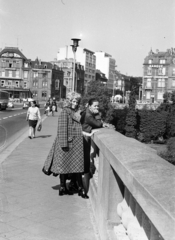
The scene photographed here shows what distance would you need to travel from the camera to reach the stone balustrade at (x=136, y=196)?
1781mm

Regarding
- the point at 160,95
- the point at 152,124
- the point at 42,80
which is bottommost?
the point at 152,124

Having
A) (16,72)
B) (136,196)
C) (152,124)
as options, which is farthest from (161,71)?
(136,196)

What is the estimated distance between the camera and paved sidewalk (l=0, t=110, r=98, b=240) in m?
4.17

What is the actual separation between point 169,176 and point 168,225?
59cm

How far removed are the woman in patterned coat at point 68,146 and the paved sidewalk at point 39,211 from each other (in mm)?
447

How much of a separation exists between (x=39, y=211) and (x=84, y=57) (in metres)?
151

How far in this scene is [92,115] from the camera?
6297mm

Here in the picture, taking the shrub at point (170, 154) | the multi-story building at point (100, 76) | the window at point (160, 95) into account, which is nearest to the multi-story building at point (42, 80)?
the window at point (160, 95)

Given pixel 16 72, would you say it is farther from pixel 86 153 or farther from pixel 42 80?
pixel 86 153

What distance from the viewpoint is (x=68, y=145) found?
18.4 ft

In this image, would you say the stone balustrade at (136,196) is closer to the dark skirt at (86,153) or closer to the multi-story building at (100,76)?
the dark skirt at (86,153)

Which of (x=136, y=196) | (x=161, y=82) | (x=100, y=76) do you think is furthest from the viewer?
(x=100, y=76)

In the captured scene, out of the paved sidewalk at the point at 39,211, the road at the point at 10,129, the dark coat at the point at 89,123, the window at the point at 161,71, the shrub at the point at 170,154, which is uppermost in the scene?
the window at the point at 161,71

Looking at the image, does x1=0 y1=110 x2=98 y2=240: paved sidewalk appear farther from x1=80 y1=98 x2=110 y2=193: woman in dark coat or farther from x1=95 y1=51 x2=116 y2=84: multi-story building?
x1=95 y1=51 x2=116 y2=84: multi-story building
